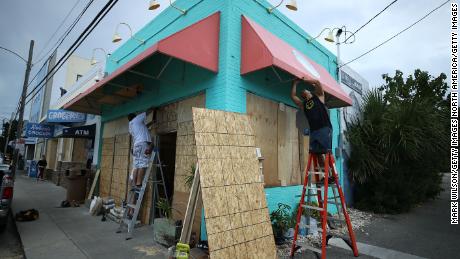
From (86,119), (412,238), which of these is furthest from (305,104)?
(86,119)

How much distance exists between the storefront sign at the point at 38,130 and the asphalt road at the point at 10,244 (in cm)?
1342

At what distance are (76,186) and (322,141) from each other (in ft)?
29.8

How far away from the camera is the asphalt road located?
16.4 ft

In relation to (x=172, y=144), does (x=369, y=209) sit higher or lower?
lower

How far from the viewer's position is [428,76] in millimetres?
17250

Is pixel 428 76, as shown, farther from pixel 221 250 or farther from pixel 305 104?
pixel 221 250

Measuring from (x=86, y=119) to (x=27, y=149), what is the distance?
2828 cm

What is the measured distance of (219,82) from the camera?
5367 mm

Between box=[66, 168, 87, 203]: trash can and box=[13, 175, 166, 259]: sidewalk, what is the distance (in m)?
1.55

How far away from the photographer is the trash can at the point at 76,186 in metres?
9.62

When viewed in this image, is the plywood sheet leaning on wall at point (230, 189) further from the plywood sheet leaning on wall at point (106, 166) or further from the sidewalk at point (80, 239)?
the plywood sheet leaning on wall at point (106, 166)

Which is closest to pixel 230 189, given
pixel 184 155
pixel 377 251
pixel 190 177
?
pixel 190 177

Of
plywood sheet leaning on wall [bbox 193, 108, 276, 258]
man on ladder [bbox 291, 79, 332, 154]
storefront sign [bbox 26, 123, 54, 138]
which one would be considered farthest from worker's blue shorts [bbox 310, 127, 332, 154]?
storefront sign [bbox 26, 123, 54, 138]

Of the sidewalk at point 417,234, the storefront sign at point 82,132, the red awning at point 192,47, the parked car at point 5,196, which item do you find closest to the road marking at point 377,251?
the sidewalk at point 417,234
